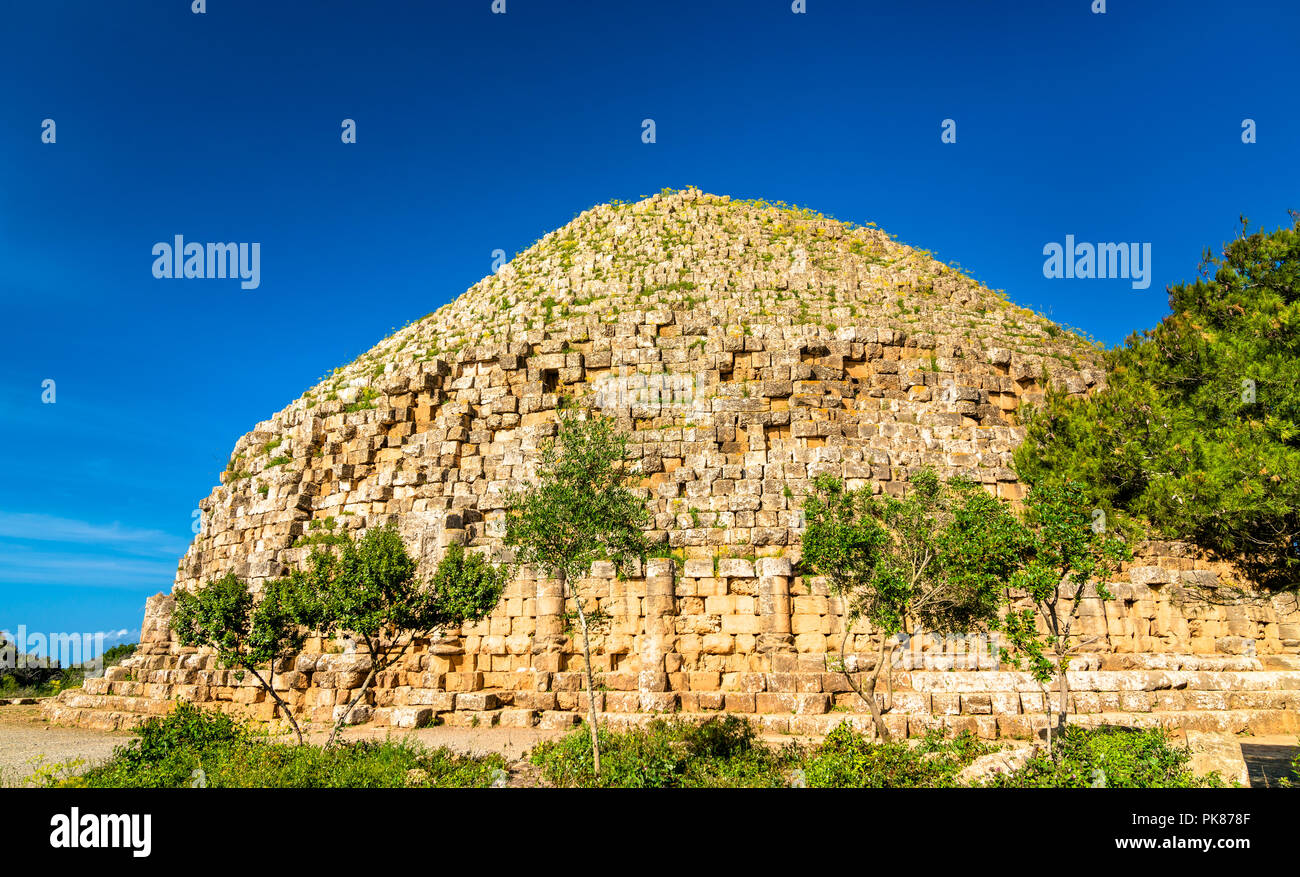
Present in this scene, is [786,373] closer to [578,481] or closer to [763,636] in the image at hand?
[763,636]

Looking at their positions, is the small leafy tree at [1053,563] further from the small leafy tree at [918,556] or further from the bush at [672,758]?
the bush at [672,758]

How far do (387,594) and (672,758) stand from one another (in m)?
5.98

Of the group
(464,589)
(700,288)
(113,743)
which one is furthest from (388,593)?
(700,288)

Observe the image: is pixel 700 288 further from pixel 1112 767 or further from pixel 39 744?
pixel 39 744

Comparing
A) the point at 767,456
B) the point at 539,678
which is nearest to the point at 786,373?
the point at 767,456

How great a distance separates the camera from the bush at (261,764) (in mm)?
11281

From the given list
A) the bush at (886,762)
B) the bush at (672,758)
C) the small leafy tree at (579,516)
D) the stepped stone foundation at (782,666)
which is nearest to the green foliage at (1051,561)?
the bush at (886,762)

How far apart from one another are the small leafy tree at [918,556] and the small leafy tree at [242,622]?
10233mm

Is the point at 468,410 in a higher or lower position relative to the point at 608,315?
lower

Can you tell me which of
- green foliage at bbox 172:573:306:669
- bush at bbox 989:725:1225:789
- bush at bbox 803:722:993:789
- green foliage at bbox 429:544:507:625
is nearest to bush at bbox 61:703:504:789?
green foliage at bbox 172:573:306:669

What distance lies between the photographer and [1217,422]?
637 inches

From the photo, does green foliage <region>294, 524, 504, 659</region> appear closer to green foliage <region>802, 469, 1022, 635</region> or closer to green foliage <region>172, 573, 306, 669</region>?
green foliage <region>172, 573, 306, 669</region>
